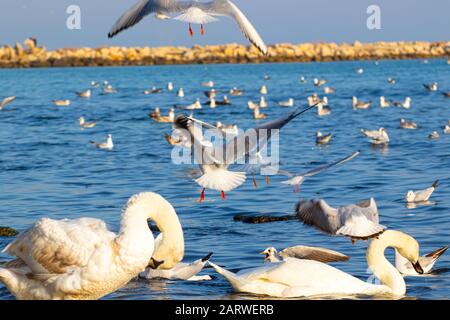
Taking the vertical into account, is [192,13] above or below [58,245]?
above

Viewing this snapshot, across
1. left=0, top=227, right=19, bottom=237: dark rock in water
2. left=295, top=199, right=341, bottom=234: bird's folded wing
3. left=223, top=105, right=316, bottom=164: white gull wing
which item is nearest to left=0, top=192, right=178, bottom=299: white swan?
left=295, top=199, right=341, bottom=234: bird's folded wing

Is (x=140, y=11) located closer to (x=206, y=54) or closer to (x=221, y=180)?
(x=221, y=180)

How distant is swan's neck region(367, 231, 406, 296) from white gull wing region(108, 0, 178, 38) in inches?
175

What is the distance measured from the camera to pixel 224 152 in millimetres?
9812

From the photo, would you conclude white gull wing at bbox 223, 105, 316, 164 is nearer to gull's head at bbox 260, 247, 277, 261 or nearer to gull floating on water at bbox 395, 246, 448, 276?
gull's head at bbox 260, 247, 277, 261

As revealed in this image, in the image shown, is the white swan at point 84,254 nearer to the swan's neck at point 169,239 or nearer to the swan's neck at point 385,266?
the swan's neck at point 169,239

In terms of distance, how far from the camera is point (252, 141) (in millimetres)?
9398

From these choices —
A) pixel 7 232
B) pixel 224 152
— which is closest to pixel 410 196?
pixel 224 152

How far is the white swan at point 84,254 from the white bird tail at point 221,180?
249cm

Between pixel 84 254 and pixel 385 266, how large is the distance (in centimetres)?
270

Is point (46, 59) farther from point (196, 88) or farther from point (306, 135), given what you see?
point (306, 135)

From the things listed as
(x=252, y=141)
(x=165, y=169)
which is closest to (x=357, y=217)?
(x=252, y=141)

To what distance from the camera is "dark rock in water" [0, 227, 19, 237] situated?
10914 mm
